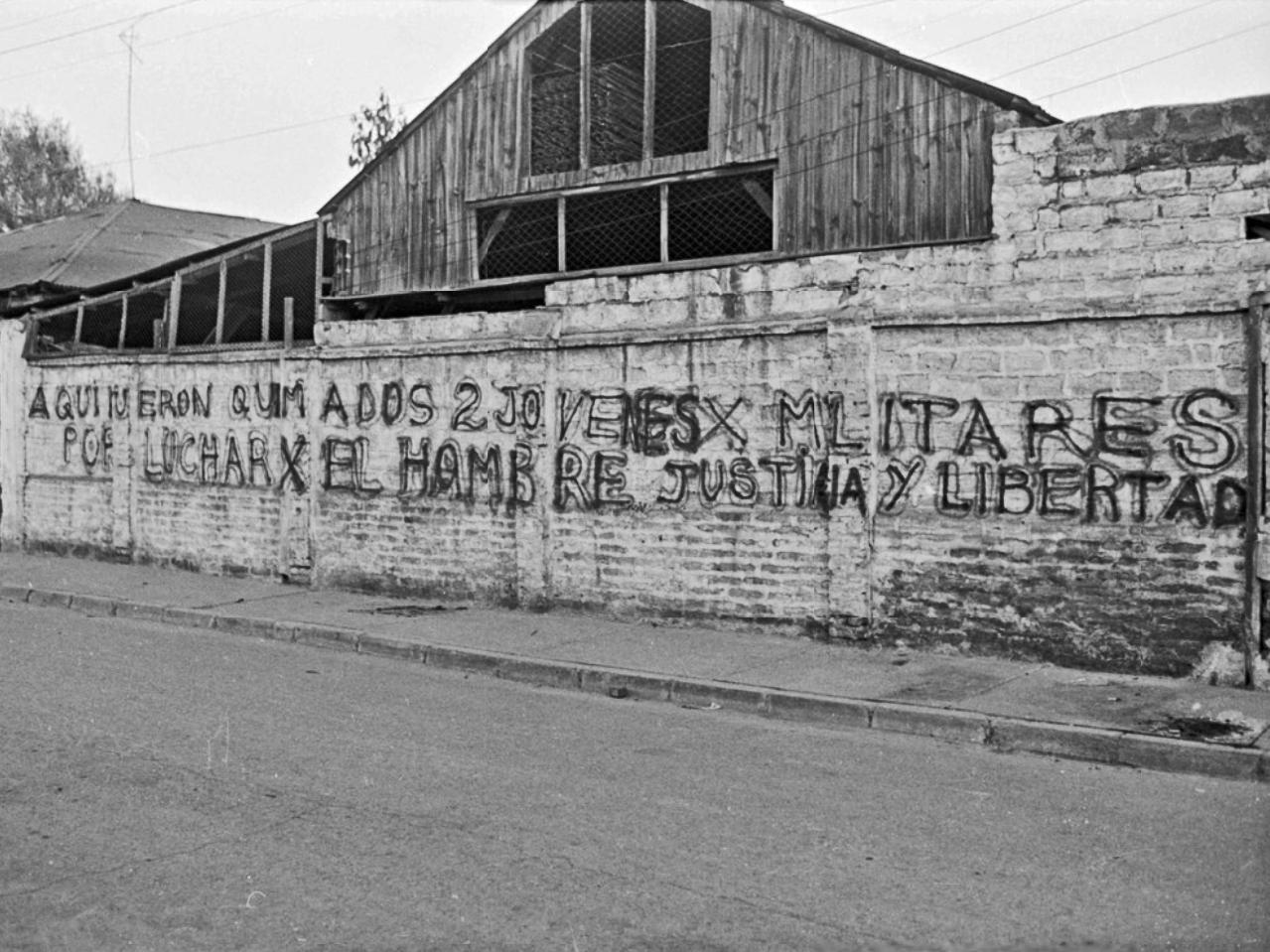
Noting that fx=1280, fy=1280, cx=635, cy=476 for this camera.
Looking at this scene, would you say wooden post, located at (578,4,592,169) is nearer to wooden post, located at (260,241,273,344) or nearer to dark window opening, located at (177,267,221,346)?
wooden post, located at (260,241,273,344)

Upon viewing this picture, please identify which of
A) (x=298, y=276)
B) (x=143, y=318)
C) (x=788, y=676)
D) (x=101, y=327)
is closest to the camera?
(x=788, y=676)

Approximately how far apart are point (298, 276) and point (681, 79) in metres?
6.13

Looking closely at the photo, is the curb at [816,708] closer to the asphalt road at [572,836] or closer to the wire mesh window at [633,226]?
the asphalt road at [572,836]

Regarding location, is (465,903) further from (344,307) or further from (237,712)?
(344,307)

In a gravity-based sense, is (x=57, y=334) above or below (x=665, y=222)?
below

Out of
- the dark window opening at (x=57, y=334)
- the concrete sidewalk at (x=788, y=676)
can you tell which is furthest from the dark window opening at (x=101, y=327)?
the concrete sidewalk at (x=788, y=676)

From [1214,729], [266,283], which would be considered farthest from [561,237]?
[1214,729]

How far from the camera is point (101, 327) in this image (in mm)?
18578

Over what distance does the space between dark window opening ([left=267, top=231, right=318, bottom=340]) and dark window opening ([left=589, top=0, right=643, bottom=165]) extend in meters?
4.20

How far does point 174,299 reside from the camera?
16.7 m

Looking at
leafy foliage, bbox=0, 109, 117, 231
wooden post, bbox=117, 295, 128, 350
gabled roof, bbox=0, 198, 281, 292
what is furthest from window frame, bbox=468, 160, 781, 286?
leafy foliage, bbox=0, 109, 117, 231

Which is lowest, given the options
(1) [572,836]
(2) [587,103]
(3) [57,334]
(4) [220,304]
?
(1) [572,836]

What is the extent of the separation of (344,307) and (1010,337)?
8.07 metres

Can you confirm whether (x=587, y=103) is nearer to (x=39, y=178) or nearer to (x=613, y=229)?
(x=613, y=229)
